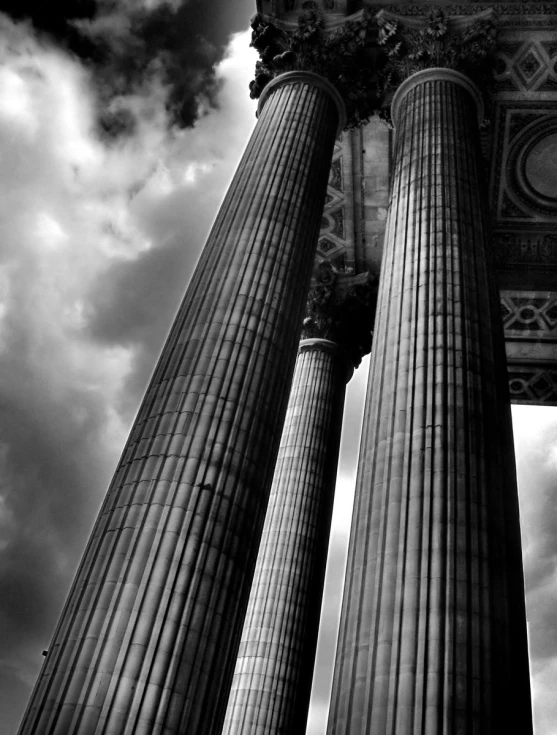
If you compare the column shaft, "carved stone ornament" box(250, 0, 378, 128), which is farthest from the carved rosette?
"carved stone ornament" box(250, 0, 378, 128)

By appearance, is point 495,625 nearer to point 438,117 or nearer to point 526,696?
point 526,696

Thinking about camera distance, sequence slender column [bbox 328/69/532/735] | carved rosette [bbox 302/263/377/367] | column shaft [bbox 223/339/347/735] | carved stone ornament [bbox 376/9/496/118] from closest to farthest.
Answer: slender column [bbox 328/69/532/735] < column shaft [bbox 223/339/347/735] < carved stone ornament [bbox 376/9/496/118] < carved rosette [bbox 302/263/377/367]

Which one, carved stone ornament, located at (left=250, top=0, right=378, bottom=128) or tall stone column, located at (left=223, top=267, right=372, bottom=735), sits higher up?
carved stone ornament, located at (left=250, top=0, right=378, bottom=128)

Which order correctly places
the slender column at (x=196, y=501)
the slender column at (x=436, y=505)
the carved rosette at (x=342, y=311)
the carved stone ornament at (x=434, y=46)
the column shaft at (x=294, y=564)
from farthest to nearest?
the carved rosette at (x=342, y=311) < the carved stone ornament at (x=434, y=46) < the column shaft at (x=294, y=564) < the slender column at (x=436, y=505) < the slender column at (x=196, y=501)

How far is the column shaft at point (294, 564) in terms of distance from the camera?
11.9 metres

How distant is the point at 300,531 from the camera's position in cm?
1427

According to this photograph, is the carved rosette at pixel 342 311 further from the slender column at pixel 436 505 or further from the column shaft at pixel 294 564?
the slender column at pixel 436 505

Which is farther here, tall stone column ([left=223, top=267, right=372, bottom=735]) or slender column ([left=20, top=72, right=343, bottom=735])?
tall stone column ([left=223, top=267, right=372, bottom=735])

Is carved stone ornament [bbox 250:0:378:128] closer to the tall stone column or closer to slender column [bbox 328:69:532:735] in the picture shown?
slender column [bbox 328:69:532:735]

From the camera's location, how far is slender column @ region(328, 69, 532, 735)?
657cm

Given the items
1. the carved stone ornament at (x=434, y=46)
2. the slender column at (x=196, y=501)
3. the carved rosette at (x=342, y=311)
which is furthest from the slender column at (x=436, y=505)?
the carved rosette at (x=342, y=311)

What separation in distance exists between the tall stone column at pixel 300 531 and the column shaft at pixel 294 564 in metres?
0.02

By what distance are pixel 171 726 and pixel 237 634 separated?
1.34m

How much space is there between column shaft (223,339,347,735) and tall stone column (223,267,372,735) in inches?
0.7
